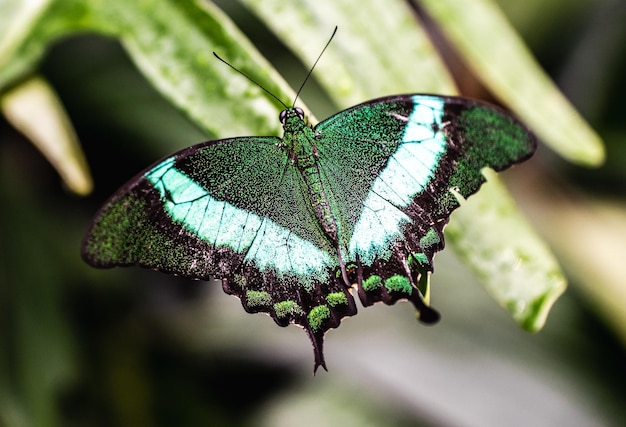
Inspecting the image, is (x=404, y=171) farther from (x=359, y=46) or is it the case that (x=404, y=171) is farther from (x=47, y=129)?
(x=47, y=129)

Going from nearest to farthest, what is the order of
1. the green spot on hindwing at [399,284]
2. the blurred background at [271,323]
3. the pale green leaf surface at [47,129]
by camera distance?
the green spot on hindwing at [399,284]
the pale green leaf surface at [47,129]
the blurred background at [271,323]

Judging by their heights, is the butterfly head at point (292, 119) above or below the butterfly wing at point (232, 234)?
above

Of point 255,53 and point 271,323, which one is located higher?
point 255,53

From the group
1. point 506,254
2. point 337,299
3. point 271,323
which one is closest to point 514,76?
point 506,254

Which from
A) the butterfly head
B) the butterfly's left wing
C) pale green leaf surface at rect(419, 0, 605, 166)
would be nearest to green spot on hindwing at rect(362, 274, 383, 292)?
the butterfly's left wing

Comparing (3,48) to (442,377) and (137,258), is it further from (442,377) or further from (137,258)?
(442,377)

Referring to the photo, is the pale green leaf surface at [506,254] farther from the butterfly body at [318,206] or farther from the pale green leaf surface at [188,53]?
the pale green leaf surface at [188,53]

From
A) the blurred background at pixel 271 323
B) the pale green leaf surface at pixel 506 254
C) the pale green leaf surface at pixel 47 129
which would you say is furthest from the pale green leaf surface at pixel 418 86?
the blurred background at pixel 271 323
